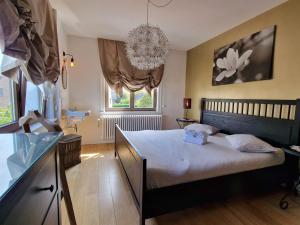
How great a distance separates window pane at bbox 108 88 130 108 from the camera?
4168 millimetres

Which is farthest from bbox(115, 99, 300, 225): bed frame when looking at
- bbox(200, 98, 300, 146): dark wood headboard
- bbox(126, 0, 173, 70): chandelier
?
bbox(126, 0, 173, 70): chandelier

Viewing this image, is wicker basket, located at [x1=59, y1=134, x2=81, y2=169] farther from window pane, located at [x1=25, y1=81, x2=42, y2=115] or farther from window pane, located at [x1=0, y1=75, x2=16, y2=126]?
window pane, located at [x1=0, y1=75, x2=16, y2=126]

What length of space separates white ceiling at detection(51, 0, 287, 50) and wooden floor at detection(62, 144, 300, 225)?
2.52 m

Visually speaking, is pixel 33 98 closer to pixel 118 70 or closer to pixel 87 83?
pixel 87 83

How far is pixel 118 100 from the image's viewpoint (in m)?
4.23

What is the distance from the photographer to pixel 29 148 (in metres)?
0.82

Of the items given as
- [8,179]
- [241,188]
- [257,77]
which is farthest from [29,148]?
[257,77]

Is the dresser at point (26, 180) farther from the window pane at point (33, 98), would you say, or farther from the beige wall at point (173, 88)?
the beige wall at point (173, 88)

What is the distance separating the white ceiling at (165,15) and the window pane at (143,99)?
1.46 m

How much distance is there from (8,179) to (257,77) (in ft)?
10.2

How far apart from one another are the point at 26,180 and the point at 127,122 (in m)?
3.54

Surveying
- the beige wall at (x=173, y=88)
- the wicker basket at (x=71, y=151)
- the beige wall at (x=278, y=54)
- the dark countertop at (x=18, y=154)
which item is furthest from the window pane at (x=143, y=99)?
the dark countertop at (x=18, y=154)

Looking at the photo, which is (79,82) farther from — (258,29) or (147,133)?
(258,29)

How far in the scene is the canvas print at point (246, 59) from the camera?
2488mm
